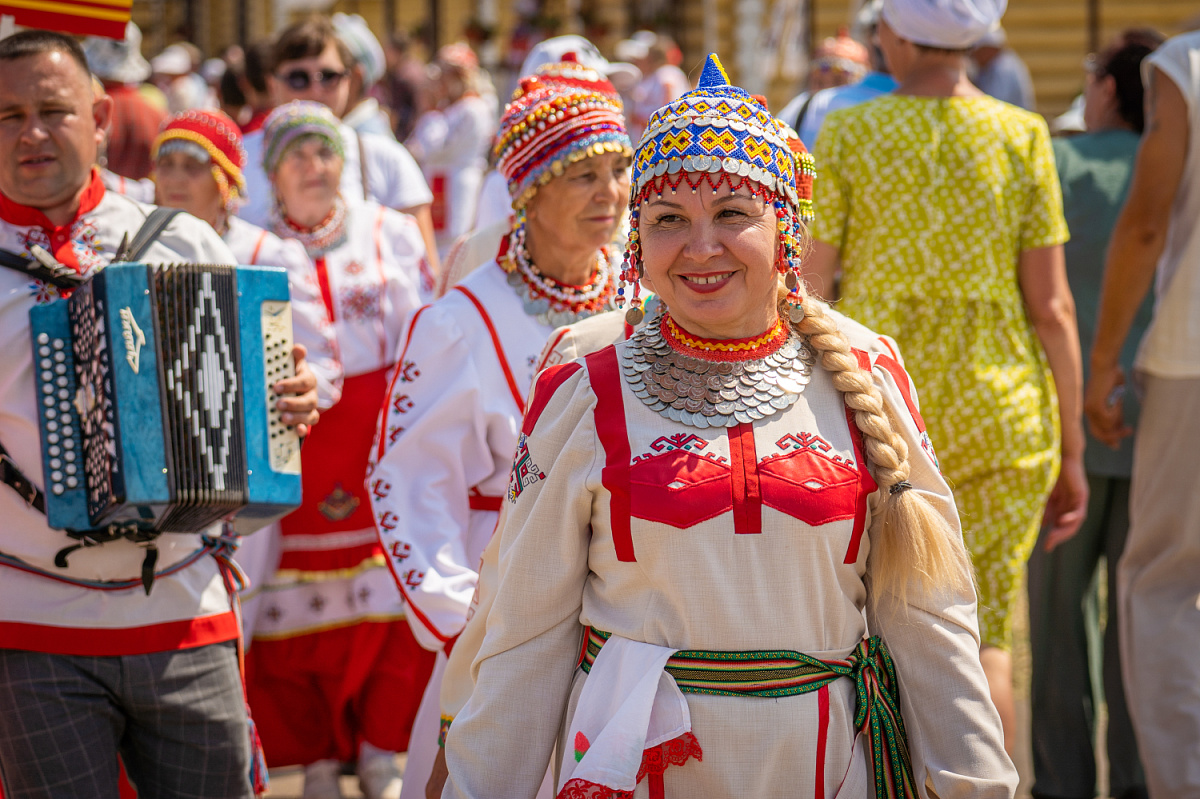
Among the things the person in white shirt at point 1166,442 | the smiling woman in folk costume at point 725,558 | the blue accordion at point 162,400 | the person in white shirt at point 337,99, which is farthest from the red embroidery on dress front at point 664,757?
the person in white shirt at point 337,99

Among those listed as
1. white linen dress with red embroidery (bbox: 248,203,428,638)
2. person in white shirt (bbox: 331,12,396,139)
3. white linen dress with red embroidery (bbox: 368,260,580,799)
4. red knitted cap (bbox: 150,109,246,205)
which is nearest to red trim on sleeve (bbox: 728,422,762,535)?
white linen dress with red embroidery (bbox: 368,260,580,799)

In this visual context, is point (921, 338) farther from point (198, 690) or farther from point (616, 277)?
point (198, 690)

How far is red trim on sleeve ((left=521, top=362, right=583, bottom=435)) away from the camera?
2635mm

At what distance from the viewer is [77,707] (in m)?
3.23

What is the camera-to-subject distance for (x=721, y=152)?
2502 millimetres

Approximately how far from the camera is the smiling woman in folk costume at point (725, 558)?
2.45 meters

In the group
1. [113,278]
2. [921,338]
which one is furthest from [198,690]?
[921,338]

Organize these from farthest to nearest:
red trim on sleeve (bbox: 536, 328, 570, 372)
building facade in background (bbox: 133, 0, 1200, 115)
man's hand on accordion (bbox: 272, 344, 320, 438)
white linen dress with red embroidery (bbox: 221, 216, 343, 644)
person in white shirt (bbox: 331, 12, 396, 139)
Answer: building facade in background (bbox: 133, 0, 1200, 115) → person in white shirt (bbox: 331, 12, 396, 139) → white linen dress with red embroidery (bbox: 221, 216, 343, 644) → man's hand on accordion (bbox: 272, 344, 320, 438) → red trim on sleeve (bbox: 536, 328, 570, 372)

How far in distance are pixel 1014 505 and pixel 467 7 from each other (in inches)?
683

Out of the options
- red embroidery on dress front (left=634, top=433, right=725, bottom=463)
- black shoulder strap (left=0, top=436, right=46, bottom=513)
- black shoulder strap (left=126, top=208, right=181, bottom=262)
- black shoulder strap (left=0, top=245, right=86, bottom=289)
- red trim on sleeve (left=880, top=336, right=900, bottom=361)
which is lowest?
black shoulder strap (left=0, top=436, right=46, bottom=513)

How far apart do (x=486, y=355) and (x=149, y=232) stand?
919mm

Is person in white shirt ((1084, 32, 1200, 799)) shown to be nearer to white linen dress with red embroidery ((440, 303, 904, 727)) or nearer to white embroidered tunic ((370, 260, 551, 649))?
white linen dress with red embroidery ((440, 303, 904, 727))

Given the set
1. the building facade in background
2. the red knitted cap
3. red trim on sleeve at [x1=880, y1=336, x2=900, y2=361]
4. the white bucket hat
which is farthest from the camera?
the building facade in background

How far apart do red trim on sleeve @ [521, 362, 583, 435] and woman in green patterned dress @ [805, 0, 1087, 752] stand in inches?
66.2
